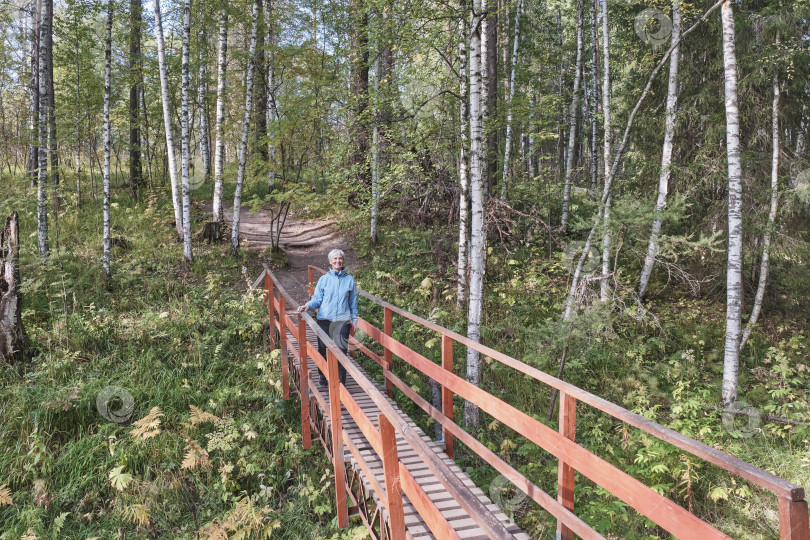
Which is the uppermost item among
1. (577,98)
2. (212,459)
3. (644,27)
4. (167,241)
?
(644,27)

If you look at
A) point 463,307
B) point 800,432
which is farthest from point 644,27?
point 800,432

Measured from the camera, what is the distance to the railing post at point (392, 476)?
2.80 m

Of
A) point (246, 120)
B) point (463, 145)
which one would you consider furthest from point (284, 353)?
point (246, 120)

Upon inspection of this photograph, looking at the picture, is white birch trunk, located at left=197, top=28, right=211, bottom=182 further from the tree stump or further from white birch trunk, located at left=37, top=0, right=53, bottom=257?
the tree stump

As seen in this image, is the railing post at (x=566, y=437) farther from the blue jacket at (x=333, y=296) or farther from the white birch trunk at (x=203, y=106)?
the white birch trunk at (x=203, y=106)

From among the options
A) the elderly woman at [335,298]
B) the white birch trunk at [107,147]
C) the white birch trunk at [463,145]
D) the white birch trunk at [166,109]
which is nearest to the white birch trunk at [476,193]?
the white birch trunk at [463,145]

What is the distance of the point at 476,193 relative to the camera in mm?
6152

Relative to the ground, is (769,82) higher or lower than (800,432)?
higher

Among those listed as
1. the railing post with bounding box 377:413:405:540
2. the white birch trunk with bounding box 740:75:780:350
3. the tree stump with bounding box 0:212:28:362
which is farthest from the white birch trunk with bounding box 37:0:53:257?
the white birch trunk with bounding box 740:75:780:350

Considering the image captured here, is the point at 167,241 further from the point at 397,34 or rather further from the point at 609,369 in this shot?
the point at 609,369

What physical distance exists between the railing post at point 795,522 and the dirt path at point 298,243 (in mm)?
9212

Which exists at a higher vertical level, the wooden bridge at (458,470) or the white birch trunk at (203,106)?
the white birch trunk at (203,106)

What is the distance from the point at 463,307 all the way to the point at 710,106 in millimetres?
7324

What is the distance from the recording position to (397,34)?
24.0 ft
